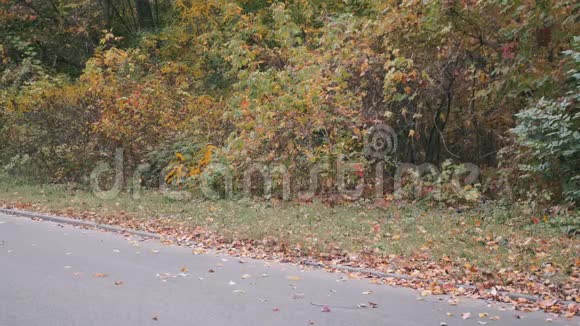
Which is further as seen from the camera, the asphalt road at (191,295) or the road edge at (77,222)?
the road edge at (77,222)

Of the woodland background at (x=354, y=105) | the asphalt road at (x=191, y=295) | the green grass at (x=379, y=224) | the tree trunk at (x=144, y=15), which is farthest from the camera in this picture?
the tree trunk at (x=144, y=15)

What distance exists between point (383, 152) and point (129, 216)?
6252 mm

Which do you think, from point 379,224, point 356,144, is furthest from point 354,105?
point 379,224

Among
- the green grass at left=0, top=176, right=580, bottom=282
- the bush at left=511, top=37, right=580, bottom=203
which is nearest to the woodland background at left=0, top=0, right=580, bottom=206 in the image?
the bush at left=511, top=37, right=580, bottom=203

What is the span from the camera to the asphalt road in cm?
650

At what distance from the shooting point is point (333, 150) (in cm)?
1475

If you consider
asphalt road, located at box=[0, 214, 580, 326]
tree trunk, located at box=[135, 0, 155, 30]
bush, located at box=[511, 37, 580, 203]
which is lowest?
asphalt road, located at box=[0, 214, 580, 326]

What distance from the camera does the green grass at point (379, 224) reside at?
29.5 feet

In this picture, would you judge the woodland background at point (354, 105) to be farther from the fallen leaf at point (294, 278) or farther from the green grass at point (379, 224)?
the fallen leaf at point (294, 278)

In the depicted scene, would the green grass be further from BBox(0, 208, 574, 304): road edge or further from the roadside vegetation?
BBox(0, 208, 574, 304): road edge

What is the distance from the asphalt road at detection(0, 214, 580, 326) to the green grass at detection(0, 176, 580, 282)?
1366 mm

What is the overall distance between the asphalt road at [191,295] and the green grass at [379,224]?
53.8 inches

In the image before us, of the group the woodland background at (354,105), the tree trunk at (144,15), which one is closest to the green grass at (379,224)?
the woodland background at (354,105)

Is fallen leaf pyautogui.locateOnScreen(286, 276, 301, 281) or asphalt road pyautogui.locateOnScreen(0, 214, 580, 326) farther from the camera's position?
fallen leaf pyautogui.locateOnScreen(286, 276, 301, 281)
